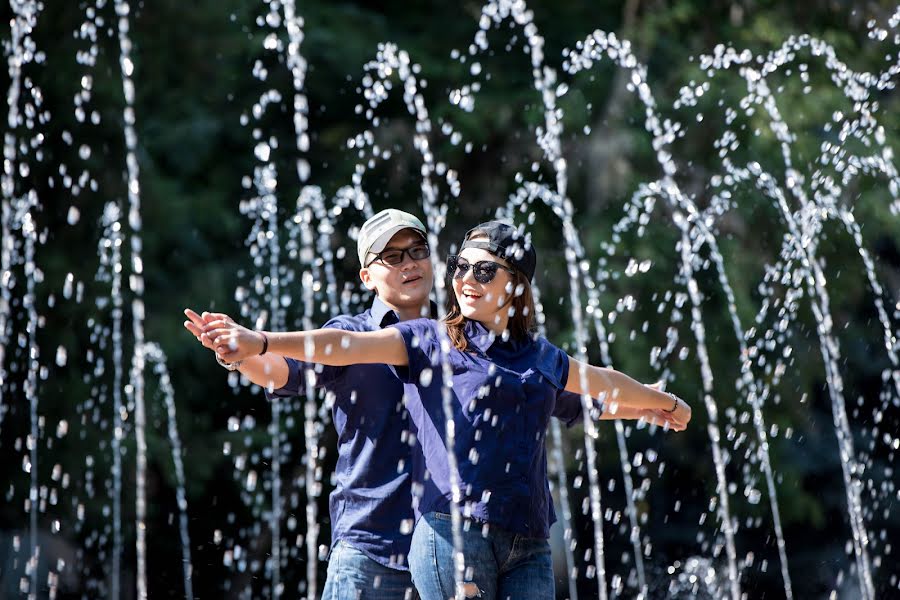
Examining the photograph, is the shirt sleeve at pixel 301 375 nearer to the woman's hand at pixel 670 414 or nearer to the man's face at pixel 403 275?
the man's face at pixel 403 275

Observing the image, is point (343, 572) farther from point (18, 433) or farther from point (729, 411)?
point (729, 411)

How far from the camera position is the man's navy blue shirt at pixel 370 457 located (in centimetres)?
269

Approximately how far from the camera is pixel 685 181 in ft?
29.9

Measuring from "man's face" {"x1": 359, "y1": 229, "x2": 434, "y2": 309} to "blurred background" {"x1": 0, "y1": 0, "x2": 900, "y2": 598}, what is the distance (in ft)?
16.4

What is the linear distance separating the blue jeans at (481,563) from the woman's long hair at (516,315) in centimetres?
40

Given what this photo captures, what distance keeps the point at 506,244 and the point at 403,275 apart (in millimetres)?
341

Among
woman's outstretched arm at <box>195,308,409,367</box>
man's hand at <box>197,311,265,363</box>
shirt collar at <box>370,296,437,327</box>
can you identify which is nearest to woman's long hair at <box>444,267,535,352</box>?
woman's outstretched arm at <box>195,308,409,367</box>

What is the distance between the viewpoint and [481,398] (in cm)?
247

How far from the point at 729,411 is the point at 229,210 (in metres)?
3.72

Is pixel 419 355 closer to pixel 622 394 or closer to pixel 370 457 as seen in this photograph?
pixel 370 457

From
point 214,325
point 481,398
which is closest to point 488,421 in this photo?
point 481,398

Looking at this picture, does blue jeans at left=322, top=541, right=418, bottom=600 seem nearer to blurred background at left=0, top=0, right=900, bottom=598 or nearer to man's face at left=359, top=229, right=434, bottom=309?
man's face at left=359, top=229, right=434, bottom=309

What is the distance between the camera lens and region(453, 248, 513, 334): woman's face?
8.55ft

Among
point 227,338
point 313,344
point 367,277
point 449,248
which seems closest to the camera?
point 227,338
